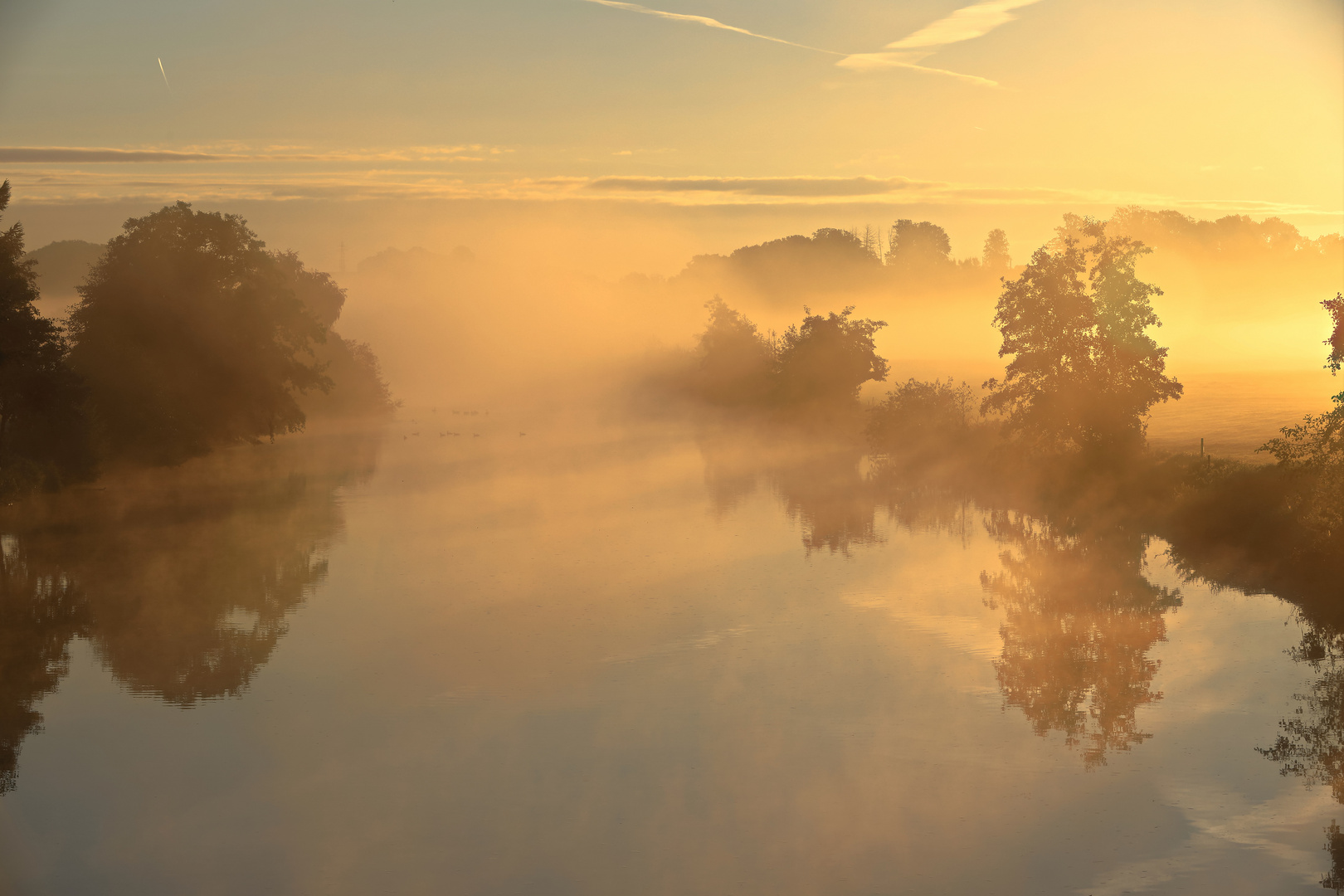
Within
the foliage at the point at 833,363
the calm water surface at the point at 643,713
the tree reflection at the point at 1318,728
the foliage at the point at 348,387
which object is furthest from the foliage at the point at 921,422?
the foliage at the point at 348,387

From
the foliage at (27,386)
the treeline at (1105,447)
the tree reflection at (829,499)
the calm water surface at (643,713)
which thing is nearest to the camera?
the calm water surface at (643,713)

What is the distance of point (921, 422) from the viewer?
6525cm

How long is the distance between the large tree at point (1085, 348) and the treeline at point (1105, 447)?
58mm

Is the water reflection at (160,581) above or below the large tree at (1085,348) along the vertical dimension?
below

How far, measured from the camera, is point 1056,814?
60.7 feet

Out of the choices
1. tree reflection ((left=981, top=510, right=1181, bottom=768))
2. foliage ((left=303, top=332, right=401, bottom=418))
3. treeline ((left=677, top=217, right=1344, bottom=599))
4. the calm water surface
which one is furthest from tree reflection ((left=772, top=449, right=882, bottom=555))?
foliage ((left=303, top=332, right=401, bottom=418))

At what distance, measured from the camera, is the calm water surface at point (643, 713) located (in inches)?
675

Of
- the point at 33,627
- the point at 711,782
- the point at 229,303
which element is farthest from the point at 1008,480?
the point at 229,303

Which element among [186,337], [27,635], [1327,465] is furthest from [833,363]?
[27,635]

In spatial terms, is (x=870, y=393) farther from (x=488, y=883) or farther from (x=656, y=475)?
(x=488, y=883)

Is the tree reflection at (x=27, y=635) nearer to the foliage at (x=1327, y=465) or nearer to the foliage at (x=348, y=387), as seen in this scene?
the foliage at (x=1327, y=465)

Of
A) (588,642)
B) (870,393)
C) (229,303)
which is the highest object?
(229,303)

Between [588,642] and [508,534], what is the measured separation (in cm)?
1710

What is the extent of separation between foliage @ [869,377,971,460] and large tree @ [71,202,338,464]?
37.5 m
